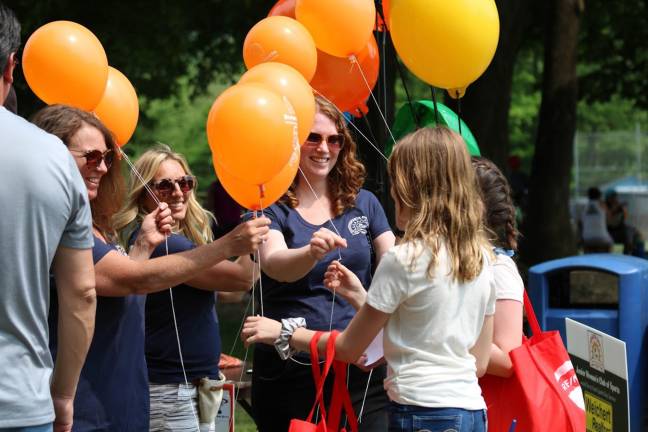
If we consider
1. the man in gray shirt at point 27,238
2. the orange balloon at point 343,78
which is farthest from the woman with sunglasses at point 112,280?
the orange balloon at point 343,78

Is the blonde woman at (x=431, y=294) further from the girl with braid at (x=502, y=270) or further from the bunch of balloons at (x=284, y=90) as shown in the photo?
the bunch of balloons at (x=284, y=90)

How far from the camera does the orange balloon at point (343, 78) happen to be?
4.96 meters

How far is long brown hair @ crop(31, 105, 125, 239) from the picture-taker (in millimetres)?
3275

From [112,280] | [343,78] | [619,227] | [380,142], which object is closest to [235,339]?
[380,142]

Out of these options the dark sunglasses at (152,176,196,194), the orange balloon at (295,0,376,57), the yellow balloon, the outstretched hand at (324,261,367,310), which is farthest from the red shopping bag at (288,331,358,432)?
the orange balloon at (295,0,376,57)

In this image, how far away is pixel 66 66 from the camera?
161 inches

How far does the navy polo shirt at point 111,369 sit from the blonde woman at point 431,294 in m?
0.67

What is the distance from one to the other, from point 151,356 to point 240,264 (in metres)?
0.50

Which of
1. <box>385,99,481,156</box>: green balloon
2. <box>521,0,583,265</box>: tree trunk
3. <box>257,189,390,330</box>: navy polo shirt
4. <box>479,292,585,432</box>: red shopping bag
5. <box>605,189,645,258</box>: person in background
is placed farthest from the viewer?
<box>605,189,645,258</box>: person in background

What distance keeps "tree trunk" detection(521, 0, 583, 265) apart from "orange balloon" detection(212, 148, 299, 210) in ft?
37.7

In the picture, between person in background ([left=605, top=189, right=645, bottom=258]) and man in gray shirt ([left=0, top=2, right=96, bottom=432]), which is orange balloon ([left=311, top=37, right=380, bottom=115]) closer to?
man in gray shirt ([left=0, top=2, right=96, bottom=432])

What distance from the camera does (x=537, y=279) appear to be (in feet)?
21.7

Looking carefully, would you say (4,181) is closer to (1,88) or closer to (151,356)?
(1,88)

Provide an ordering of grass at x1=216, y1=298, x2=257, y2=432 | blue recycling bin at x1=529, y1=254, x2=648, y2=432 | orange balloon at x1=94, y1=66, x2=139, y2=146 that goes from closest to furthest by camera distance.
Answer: orange balloon at x1=94, y1=66, x2=139, y2=146 → blue recycling bin at x1=529, y1=254, x2=648, y2=432 → grass at x1=216, y1=298, x2=257, y2=432
